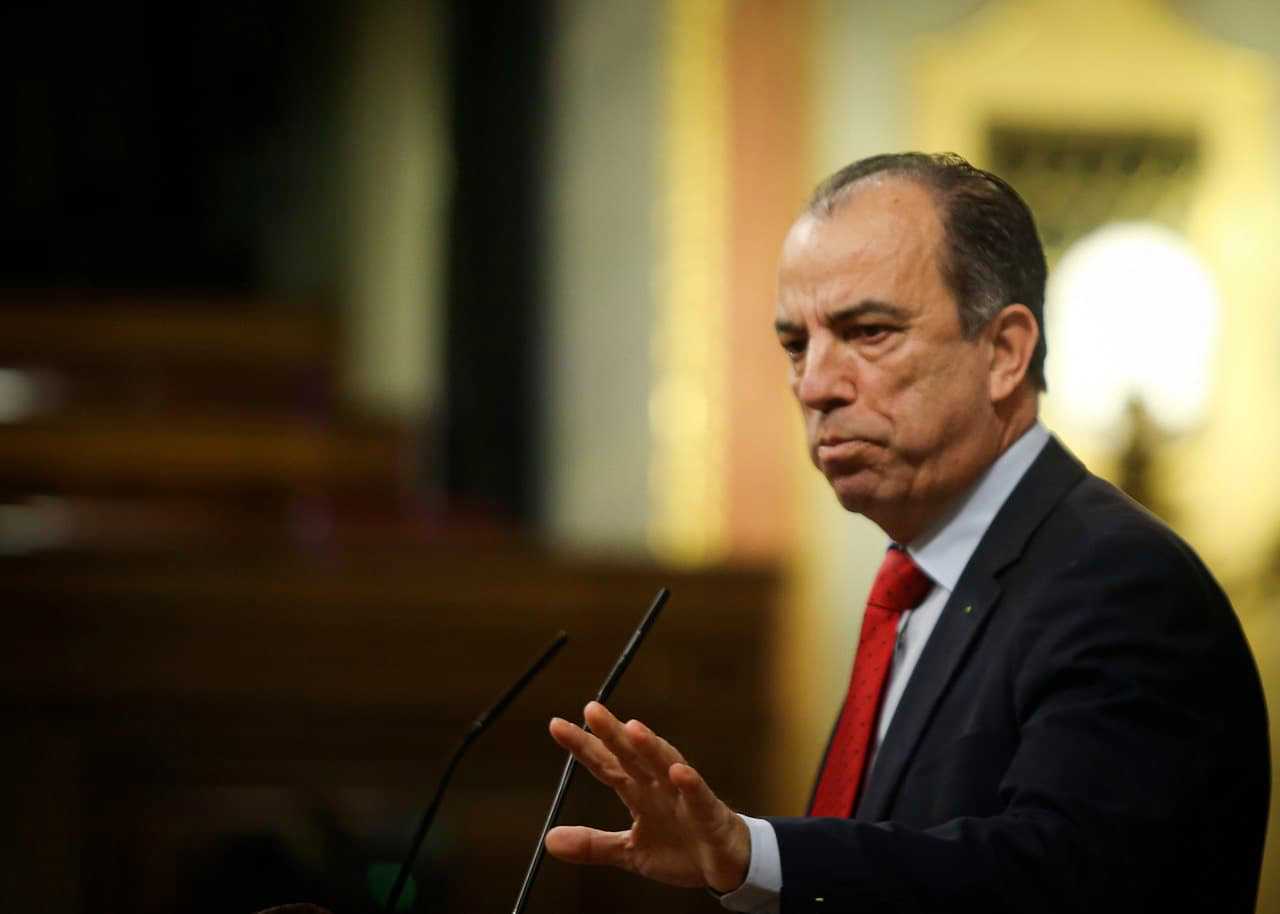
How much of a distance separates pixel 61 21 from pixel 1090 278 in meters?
4.72

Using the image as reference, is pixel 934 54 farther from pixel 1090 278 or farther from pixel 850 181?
pixel 850 181

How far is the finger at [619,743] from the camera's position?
99 centimetres

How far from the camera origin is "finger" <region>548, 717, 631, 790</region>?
1022 millimetres

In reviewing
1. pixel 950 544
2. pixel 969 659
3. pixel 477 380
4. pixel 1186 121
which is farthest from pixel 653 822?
pixel 477 380

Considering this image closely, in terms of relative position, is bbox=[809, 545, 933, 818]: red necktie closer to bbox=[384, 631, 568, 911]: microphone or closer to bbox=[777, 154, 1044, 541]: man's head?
bbox=[777, 154, 1044, 541]: man's head

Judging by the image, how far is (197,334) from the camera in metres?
5.71

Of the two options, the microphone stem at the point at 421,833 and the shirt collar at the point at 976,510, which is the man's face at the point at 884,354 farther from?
the microphone stem at the point at 421,833

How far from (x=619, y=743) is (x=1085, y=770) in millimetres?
316

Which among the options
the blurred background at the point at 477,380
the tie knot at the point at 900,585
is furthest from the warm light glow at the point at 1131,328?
the tie knot at the point at 900,585

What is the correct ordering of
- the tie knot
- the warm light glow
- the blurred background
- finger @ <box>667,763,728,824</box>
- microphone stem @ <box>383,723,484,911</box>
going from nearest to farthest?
finger @ <box>667,763,728,824</box> < microphone stem @ <box>383,723,484,911</box> < the tie knot < the blurred background < the warm light glow

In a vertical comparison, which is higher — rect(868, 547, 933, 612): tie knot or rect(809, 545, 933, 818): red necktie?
rect(868, 547, 933, 612): tie knot

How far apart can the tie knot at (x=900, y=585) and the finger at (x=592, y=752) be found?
1.33ft

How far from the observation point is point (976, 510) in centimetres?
133

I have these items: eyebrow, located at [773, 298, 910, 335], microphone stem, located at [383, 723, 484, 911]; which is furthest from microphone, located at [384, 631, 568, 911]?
eyebrow, located at [773, 298, 910, 335]
